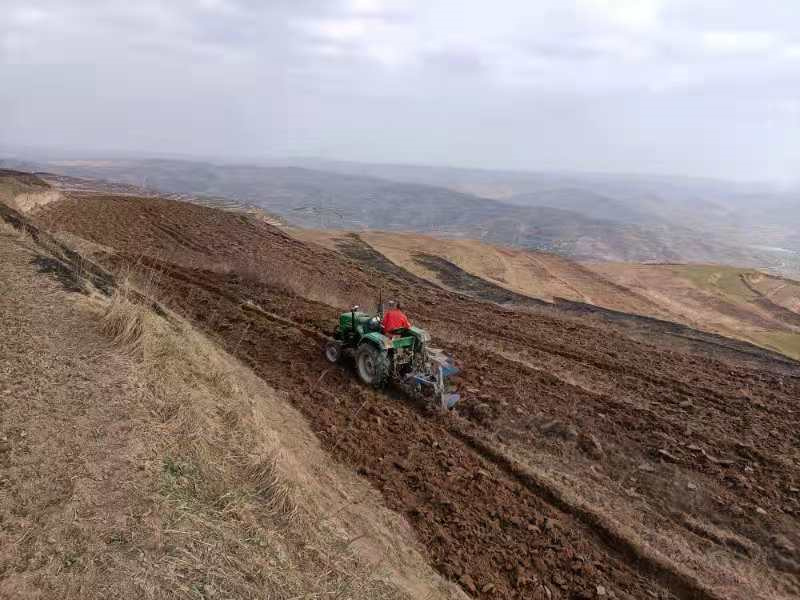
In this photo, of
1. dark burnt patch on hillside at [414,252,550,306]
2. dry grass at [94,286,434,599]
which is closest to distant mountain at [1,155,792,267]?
dark burnt patch on hillside at [414,252,550,306]

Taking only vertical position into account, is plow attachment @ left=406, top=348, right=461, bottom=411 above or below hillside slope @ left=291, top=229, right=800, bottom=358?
above

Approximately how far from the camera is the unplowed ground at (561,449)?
5781 millimetres

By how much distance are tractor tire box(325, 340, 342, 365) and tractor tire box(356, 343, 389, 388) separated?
2.20 feet

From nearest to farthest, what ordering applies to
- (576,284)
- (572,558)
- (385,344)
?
(572,558) → (385,344) → (576,284)

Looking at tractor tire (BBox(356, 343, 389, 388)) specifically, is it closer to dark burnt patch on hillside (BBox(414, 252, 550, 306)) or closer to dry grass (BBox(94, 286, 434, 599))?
dry grass (BBox(94, 286, 434, 599))

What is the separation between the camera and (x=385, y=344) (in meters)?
8.81

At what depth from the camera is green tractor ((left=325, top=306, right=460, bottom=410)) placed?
28.8 ft

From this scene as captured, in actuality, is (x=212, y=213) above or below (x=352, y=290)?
above

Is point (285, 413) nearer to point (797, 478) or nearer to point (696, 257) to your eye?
point (797, 478)

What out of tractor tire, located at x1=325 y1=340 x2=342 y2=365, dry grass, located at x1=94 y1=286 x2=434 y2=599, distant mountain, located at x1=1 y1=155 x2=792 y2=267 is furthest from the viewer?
distant mountain, located at x1=1 y1=155 x2=792 y2=267

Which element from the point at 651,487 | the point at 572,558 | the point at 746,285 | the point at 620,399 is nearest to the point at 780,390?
the point at 620,399

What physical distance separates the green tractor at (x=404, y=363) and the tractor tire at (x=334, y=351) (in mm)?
446

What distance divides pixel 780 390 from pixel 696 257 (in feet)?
424

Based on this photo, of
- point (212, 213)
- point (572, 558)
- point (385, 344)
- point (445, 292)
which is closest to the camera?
point (572, 558)
